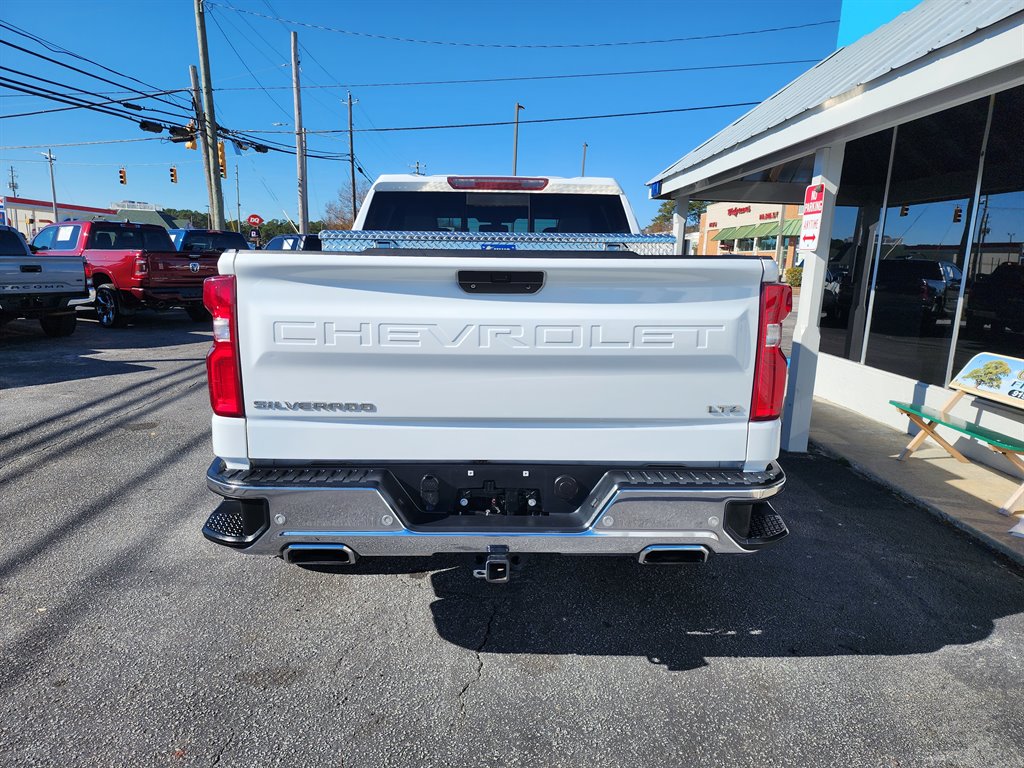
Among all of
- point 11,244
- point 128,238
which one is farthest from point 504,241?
point 128,238

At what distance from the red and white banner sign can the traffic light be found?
925 inches

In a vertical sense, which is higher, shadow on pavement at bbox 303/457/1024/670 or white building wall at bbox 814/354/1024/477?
white building wall at bbox 814/354/1024/477

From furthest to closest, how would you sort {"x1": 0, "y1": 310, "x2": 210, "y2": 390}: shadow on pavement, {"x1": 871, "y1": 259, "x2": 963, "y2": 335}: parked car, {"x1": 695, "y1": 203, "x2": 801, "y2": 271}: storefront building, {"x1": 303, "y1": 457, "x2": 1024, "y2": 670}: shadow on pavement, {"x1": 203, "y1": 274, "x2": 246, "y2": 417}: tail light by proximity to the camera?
{"x1": 695, "y1": 203, "x2": 801, "y2": 271}: storefront building, {"x1": 0, "y1": 310, "x2": 210, "y2": 390}: shadow on pavement, {"x1": 871, "y1": 259, "x2": 963, "y2": 335}: parked car, {"x1": 303, "y1": 457, "x2": 1024, "y2": 670}: shadow on pavement, {"x1": 203, "y1": 274, "x2": 246, "y2": 417}: tail light

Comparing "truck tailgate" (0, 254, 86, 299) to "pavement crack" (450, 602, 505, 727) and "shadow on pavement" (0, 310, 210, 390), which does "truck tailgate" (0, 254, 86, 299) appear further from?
"pavement crack" (450, 602, 505, 727)

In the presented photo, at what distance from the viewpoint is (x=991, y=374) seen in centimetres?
520

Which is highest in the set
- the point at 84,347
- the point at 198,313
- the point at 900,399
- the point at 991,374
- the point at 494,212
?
the point at 494,212

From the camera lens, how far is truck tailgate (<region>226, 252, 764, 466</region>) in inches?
93.7

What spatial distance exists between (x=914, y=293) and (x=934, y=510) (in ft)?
13.2

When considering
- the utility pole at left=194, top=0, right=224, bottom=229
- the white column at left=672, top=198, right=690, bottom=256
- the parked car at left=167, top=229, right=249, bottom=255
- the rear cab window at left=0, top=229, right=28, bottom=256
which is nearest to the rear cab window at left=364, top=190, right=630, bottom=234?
the white column at left=672, top=198, right=690, bottom=256

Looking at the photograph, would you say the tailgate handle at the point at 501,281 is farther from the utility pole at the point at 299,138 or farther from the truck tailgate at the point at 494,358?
the utility pole at the point at 299,138

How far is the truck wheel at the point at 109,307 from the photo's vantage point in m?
13.2

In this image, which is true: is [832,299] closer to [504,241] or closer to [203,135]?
[504,241]

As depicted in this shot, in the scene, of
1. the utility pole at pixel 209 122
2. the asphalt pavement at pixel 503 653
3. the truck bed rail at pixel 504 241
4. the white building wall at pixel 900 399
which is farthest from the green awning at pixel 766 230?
the truck bed rail at pixel 504 241

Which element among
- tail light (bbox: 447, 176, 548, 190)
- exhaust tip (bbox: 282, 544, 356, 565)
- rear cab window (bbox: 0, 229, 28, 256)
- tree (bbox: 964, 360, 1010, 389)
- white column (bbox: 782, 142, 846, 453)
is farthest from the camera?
rear cab window (bbox: 0, 229, 28, 256)
